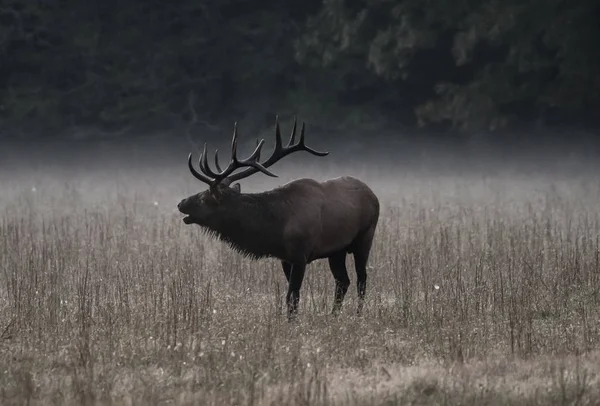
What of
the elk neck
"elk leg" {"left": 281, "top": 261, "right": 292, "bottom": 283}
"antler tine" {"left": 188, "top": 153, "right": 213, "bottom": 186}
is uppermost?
"antler tine" {"left": 188, "top": 153, "right": 213, "bottom": 186}

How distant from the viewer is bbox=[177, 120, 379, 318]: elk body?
10.6 meters

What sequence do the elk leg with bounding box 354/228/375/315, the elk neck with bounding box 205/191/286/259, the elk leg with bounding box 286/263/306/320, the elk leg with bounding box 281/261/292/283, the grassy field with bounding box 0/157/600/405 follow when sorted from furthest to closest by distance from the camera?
the elk leg with bounding box 354/228/375/315, the elk leg with bounding box 281/261/292/283, the elk neck with bounding box 205/191/286/259, the elk leg with bounding box 286/263/306/320, the grassy field with bounding box 0/157/600/405

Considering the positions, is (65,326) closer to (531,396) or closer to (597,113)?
(531,396)

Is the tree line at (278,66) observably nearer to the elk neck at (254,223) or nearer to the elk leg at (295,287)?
the elk neck at (254,223)

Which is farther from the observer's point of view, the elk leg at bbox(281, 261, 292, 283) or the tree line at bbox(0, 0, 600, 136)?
the tree line at bbox(0, 0, 600, 136)

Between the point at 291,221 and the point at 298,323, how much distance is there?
1.16 m

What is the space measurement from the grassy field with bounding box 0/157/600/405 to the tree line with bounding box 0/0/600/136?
1386 cm

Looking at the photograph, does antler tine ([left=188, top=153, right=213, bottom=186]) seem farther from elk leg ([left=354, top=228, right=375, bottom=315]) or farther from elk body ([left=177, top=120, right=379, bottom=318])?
elk leg ([left=354, top=228, right=375, bottom=315])

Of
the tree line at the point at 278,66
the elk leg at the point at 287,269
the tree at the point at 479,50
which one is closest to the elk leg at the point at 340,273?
the elk leg at the point at 287,269

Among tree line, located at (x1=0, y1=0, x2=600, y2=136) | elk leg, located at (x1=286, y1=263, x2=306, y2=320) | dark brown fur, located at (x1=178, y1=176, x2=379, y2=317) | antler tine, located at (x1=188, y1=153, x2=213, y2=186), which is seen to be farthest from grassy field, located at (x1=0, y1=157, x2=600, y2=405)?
tree line, located at (x1=0, y1=0, x2=600, y2=136)

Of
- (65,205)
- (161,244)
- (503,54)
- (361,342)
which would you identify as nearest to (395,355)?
(361,342)

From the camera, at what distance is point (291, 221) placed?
1057 cm

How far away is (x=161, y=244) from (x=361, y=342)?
5.63 metres

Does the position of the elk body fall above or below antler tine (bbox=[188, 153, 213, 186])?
below
